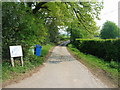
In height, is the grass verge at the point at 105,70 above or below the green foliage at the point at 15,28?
below

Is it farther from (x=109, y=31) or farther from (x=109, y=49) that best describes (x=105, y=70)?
(x=109, y=31)

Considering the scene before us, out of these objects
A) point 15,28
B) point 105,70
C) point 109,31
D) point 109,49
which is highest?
point 109,31

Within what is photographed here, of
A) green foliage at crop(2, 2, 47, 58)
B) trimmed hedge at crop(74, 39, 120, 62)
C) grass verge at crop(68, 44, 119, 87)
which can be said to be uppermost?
green foliage at crop(2, 2, 47, 58)

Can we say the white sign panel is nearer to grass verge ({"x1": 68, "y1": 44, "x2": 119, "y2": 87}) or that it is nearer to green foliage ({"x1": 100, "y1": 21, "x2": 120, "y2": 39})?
grass verge ({"x1": 68, "y1": 44, "x2": 119, "y2": 87})

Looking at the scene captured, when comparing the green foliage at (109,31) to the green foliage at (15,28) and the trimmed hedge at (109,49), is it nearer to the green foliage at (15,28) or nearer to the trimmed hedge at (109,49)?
the trimmed hedge at (109,49)

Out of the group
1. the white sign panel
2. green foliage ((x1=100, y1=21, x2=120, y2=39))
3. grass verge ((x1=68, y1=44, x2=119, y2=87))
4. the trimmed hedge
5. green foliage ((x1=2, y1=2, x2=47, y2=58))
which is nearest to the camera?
grass verge ((x1=68, y1=44, x2=119, y2=87))

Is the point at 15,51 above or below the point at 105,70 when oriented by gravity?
above

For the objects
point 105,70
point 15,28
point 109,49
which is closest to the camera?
point 105,70

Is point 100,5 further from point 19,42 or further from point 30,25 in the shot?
point 19,42

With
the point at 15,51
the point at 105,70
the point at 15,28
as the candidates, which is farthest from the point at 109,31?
the point at 15,51

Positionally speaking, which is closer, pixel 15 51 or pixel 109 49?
pixel 15 51

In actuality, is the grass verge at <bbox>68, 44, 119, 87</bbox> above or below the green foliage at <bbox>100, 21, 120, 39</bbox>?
below

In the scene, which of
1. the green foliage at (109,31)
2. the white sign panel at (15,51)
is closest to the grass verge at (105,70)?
the white sign panel at (15,51)

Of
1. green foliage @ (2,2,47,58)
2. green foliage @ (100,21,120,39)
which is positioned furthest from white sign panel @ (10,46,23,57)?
green foliage @ (100,21,120,39)
